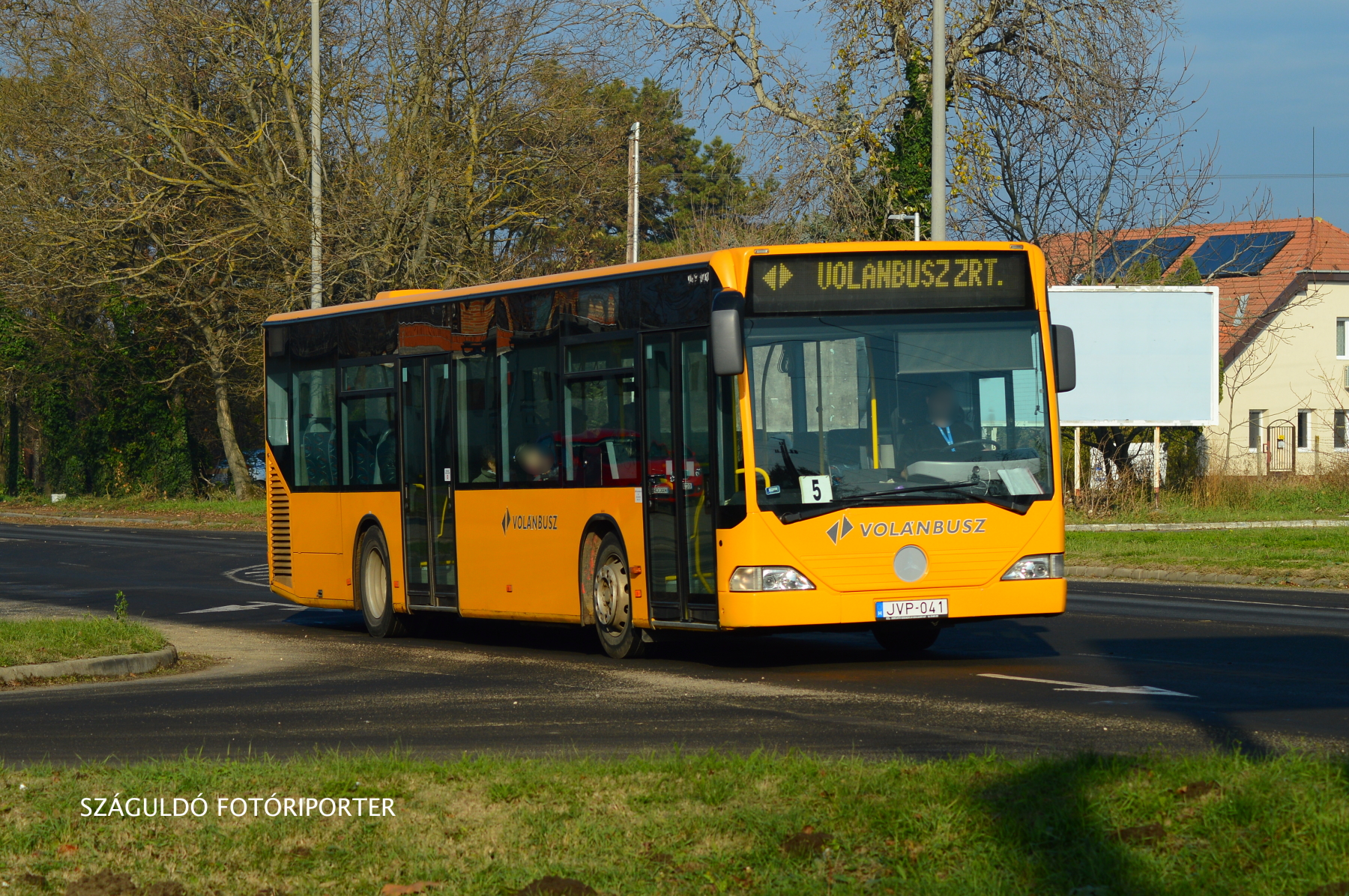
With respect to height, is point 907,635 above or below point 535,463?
below

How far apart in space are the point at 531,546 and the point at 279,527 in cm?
518

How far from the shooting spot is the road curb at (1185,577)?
69.7 feet

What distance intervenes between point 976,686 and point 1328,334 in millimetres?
57826

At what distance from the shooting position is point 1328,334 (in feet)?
212

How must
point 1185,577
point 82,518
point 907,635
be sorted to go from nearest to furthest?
1. point 907,635
2. point 1185,577
3. point 82,518

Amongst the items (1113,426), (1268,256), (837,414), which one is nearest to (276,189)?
(1113,426)

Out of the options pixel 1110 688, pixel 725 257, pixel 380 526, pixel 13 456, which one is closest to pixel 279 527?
pixel 380 526

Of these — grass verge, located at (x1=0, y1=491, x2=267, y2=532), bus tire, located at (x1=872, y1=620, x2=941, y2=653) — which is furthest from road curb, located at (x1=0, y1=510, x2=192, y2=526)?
bus tire, located at (x1=872, y1=620, x2=941, y2=653)

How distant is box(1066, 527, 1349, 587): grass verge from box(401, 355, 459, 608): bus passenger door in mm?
10929

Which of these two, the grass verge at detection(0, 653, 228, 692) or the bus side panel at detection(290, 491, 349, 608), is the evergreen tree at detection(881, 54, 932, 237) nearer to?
the bus side panel at detection(290, 491, 349, 608)

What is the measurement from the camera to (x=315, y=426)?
60.8 feet

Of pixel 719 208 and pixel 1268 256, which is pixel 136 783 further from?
pixel 719 208

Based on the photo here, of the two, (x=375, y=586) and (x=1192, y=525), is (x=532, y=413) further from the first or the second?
(x=1192, y=525)

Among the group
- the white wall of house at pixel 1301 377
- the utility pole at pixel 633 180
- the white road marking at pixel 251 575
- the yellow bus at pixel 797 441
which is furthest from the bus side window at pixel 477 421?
the white wall of house at pixel 1301 377
